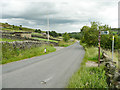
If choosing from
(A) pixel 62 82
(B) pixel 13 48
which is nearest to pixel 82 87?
(A) pixel 62 82

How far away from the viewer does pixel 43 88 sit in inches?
187

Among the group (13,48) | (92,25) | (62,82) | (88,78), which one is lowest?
(62,82)

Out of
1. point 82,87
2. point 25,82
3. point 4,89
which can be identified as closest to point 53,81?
point 25,82

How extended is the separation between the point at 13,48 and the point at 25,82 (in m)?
8.42

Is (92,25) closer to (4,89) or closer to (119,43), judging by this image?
(119,43)

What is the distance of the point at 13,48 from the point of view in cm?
1258

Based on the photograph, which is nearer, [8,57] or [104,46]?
[8,57]

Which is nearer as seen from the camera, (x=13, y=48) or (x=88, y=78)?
(x=88, y=78)

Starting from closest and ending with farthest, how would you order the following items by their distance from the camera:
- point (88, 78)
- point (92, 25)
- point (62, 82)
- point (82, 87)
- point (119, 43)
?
point (82, 87)
point (88, 78)
point (62, 82)
point (119, 43)
point (92, 25)

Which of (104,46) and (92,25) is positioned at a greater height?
(92,25)

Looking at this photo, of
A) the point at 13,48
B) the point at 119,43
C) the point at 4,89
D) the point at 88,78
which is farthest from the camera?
the point at 119,43

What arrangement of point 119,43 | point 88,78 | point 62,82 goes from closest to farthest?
1. point 88,78
2. point 62,82
3. point 119,43

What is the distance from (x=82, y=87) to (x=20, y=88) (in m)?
2.81

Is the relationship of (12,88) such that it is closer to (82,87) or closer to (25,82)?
(25,82)
